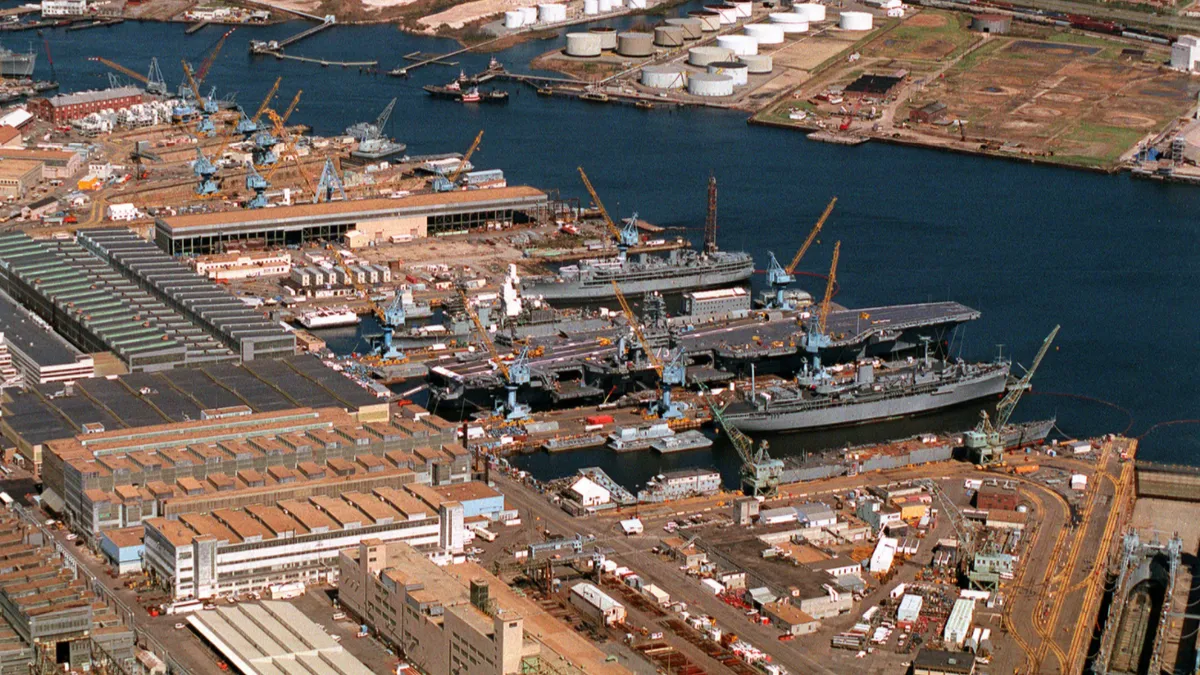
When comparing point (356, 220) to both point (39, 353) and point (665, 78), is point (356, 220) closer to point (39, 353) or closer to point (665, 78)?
point (39, 353)

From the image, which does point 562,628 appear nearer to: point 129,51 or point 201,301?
point 201,301

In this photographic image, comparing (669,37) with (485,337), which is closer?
(485,337)

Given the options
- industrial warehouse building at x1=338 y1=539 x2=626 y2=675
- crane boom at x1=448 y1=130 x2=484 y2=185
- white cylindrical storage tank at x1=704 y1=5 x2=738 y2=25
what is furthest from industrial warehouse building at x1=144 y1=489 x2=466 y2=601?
white cylindrical storage tank at x1=704 y1=5 x2=738 y2=25

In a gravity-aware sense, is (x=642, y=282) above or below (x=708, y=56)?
below

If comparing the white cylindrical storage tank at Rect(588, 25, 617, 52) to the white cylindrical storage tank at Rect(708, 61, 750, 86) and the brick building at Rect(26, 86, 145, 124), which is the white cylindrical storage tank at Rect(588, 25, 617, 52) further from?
the brick building at Rect(26, 86, 145, 124)

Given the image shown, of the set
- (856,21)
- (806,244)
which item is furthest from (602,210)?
(856,21)
